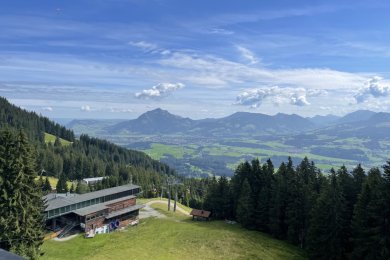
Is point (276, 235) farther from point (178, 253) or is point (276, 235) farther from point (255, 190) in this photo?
point (178, 253)

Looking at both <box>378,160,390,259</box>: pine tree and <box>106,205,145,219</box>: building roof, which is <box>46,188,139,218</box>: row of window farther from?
<box>378,160,390,259</box>: pine tree

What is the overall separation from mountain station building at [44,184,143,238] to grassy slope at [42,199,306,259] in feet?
20.9

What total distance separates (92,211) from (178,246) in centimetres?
2773

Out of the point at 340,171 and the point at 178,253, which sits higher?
the point at 340,171

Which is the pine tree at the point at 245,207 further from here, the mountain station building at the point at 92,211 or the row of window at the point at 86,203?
the row of window at the point at 86,203

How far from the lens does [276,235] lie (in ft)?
241

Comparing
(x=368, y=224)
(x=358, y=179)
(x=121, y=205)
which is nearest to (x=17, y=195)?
(x=368, y=224)

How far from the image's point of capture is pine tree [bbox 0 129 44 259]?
46.8m

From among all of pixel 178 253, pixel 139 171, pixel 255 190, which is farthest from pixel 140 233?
pixel 139 171

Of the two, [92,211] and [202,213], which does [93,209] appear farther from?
[202,213]

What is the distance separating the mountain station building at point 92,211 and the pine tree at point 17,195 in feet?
64.9

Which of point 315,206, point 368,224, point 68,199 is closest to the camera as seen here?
point 368,224

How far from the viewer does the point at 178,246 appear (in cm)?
6144

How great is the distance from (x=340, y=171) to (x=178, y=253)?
113 ft
